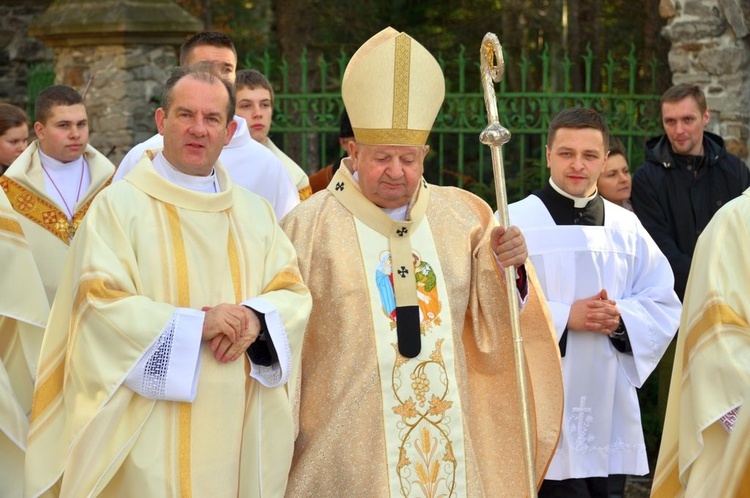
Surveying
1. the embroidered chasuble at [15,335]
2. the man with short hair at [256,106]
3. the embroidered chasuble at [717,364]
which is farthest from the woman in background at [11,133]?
the embroidered chasuble at [717,364]

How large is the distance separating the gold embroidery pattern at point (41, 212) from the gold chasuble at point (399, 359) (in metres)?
2.04

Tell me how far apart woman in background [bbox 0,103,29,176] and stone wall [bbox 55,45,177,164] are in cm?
307

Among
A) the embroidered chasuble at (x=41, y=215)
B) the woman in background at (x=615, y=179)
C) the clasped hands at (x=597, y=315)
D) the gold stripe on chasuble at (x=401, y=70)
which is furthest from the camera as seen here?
the woman in background at (x=615, y=179)

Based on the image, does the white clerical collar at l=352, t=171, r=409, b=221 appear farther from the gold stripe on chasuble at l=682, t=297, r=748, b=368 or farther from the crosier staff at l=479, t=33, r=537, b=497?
the gold stripe on chasuble at l=682, t=297, r=748, b=368

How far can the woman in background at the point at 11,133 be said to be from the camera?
801cm

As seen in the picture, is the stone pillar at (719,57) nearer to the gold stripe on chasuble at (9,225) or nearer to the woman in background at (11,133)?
the woman in background at (11,133)

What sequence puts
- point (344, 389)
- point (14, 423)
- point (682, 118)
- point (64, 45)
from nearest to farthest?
point (344, 389), point (14, 423), point (682, 118), point (64, 45)

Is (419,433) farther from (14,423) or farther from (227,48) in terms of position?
(227,48)

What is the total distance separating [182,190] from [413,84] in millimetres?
1006

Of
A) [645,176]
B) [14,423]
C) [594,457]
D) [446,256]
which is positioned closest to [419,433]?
[446,256]

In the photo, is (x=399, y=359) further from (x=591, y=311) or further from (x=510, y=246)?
(x=591, y=311)

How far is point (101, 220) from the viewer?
5043 mm

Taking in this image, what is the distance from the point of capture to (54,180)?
7414 mm

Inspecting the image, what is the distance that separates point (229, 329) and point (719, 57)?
6.01m
